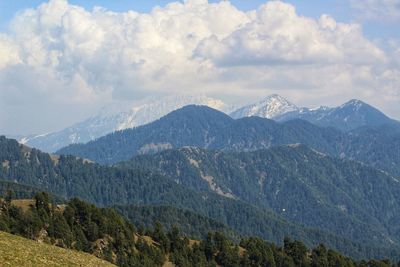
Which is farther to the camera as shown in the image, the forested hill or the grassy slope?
the forested hill

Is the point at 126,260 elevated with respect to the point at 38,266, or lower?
lower

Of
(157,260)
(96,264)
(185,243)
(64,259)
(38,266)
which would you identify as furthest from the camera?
(185,243)

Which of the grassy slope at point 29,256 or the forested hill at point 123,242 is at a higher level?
the grassy slope at point 29,256

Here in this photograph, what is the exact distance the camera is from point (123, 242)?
160875 mm

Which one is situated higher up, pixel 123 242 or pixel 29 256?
pixel 29 256

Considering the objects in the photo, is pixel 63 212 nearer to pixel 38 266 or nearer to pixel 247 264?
pixel 247 264

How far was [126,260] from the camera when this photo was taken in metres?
152

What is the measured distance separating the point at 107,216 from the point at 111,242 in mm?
10978

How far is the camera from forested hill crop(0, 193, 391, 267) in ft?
493

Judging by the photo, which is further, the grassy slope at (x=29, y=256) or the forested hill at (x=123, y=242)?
the forested hill at (x=123, y=242)

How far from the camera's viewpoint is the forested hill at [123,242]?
150125 millimetres

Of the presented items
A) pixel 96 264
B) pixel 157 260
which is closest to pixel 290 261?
pixel 157 260

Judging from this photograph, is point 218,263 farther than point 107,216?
Yes

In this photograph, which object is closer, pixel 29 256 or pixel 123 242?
pixel 29 256
